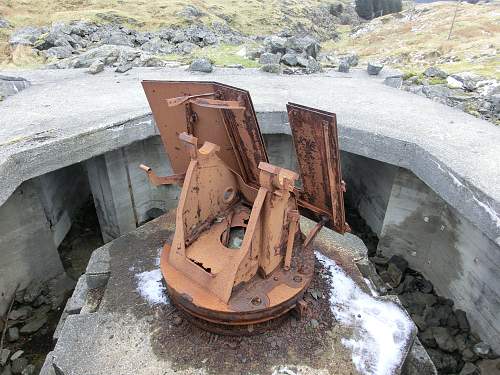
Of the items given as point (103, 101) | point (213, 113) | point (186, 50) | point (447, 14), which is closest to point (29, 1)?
point (186, 50)

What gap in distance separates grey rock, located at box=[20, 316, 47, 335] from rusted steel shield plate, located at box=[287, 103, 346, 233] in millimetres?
3390

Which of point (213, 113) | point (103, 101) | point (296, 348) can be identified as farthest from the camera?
point (103, 101)

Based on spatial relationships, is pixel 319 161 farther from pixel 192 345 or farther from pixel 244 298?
pixel 192 345

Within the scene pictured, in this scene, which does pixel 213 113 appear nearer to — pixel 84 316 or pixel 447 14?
pixel 84 316

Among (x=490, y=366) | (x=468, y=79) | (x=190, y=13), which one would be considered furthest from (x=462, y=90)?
(x=190, y=13)

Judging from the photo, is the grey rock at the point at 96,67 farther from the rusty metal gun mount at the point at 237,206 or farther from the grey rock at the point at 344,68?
the grey rock at the point at 344,68

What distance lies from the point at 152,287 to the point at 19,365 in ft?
6.30

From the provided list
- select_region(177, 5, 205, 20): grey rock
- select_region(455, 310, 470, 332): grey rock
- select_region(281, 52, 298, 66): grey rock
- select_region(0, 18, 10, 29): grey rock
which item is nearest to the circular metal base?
select_region(455, 310, 470, 332): grey rock

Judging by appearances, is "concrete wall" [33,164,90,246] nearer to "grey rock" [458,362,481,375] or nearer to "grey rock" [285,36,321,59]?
"grey rock" [458,362,481,375]

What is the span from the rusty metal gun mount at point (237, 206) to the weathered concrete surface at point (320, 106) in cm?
125

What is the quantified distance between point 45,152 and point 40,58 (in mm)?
7113

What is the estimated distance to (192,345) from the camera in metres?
2.55

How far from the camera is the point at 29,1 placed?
18.9 metres

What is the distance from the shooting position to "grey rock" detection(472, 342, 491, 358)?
135 inches
